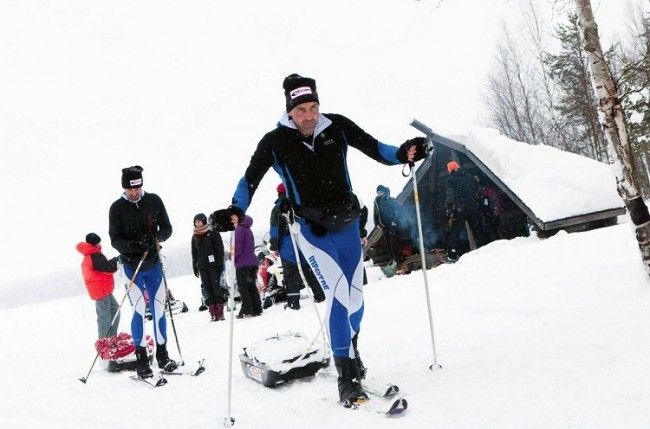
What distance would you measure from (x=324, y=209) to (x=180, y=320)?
9.99 m

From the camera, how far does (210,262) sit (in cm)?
1120

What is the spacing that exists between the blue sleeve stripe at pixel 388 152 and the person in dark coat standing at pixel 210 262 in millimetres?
7561

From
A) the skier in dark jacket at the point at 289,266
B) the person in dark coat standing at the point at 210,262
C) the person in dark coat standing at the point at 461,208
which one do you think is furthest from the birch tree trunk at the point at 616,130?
the person in dark coat standing at the point at 461,208

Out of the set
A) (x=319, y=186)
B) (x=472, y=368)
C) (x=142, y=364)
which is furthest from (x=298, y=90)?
(x=142, y=364)

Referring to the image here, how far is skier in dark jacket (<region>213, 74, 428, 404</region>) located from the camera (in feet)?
12.2

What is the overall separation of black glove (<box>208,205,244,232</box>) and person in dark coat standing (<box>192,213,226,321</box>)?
24.5 ft

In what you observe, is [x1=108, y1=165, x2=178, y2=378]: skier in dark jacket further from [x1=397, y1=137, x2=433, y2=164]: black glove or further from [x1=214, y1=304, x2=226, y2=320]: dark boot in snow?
[x1=214, y1=304, x2=226, y2=320]: dark boot in snow

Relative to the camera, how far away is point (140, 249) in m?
5.79

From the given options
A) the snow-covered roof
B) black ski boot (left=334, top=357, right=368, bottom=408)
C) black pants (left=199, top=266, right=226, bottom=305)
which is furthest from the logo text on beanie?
the snow-covered roof

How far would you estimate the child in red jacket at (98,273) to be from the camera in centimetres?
895

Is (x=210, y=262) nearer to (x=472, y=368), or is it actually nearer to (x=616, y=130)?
(x=472, y=368)

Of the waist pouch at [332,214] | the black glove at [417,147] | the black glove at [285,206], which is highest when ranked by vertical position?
the black glove at [417,147]

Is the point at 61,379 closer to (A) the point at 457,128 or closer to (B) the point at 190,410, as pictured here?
(B) the point at 190,410

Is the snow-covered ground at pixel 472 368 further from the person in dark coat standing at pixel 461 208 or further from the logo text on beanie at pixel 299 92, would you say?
the person in dark coat standing at pixel 461 208
